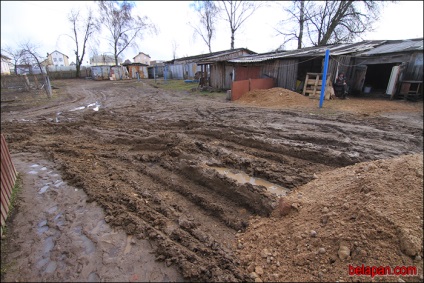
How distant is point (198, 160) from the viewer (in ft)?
15.9

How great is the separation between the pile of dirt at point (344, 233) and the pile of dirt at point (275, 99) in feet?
30.4

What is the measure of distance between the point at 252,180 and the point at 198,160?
132cm

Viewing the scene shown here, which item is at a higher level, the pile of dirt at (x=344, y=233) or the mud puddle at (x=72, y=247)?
the pile of dirt at (x=344, y=233)

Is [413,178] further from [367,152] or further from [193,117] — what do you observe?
[193,117]

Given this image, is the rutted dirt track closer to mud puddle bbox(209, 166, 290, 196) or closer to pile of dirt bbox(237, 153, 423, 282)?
mud puddle bbox(209, 166, 290, 196)

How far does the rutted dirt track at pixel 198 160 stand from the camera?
288 cm

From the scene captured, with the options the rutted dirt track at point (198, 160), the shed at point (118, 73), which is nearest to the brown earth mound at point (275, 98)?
the rutted dirt track at point (198, 160)

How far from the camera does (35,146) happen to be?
604 centimetres

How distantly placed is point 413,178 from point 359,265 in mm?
1170

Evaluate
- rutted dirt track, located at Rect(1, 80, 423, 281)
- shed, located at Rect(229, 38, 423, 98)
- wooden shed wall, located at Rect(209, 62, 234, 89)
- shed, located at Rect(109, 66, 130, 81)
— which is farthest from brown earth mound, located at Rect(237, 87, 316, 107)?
shed, located at Rect(109, 66, 130, 81)

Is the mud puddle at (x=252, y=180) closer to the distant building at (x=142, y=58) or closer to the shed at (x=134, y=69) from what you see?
the shed at (x=134, y=69)

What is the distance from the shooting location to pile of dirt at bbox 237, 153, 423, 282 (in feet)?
6.79

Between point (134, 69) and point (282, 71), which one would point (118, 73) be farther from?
point (282, 71)

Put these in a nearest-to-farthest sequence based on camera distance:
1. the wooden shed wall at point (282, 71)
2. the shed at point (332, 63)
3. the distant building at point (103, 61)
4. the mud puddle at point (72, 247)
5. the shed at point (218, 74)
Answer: the mud puddle at point (72, 247) → the shed at point (332, 63) → the wooden shed wall at point (282, 71) → the shed at point (218, 74) → the distant building at point (103, 61)
